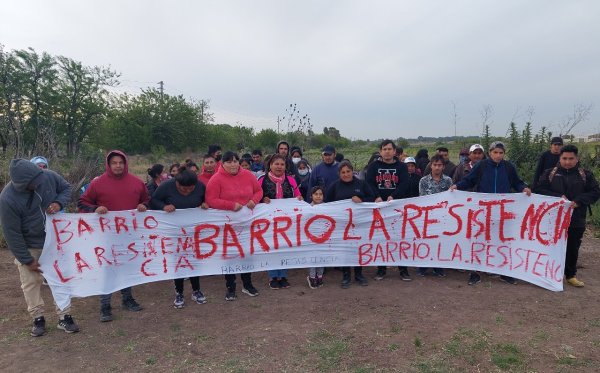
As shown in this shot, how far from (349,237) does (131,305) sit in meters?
2.75

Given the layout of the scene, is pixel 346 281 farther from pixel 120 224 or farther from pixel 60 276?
pixel 60 276

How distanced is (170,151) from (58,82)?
1047 centimetres

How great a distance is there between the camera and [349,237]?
5.28m

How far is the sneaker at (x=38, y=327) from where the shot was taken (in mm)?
4104

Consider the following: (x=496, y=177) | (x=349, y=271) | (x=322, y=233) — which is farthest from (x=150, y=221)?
(x=496, y=177)

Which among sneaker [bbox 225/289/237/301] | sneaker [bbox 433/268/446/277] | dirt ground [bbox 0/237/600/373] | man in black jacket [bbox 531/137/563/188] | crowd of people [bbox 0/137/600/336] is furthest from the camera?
man in black jacket [bbox 531/137/563/188]

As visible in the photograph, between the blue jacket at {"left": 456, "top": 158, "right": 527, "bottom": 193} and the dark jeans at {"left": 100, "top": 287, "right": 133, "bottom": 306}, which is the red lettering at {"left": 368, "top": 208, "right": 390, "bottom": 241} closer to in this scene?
the blue jacket at {"left": 456, "top": 158, "right": 527, "bottom": 193}

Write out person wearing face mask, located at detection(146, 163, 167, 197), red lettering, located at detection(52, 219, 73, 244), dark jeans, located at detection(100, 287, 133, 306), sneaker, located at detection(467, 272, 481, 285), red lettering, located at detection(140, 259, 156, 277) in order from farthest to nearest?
person wearing face mask, located at detection(146, 163, 167, 197) < sneaker, located at detection(467, 272, 481, 285) < red lettering, located at detection(140, 259, 156, 277) < dark jeans, located at detection(100, 287, 133, 306) < red lettering, located at detection(52, 219, 73, 244)

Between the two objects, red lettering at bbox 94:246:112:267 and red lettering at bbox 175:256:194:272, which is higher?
red lettering at bbox 94:246:112:267

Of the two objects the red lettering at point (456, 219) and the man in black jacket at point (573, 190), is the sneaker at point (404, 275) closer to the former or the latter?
the red lettering at point (456, 219)

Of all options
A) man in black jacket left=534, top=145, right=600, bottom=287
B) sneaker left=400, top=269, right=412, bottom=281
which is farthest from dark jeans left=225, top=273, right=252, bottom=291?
man in black jacket left=534, top=145, right=600, bottom=287

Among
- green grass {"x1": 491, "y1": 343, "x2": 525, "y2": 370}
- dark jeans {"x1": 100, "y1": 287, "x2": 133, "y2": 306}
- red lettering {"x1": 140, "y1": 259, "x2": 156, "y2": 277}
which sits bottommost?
green grass {"x1": 491, "y1": 343, "x2": 525, "y2": 370}

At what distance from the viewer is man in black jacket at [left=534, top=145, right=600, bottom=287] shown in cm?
498

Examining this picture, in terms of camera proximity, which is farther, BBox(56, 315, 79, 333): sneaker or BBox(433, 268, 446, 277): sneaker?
BBox(433, 268, 446, 277): sneaker
